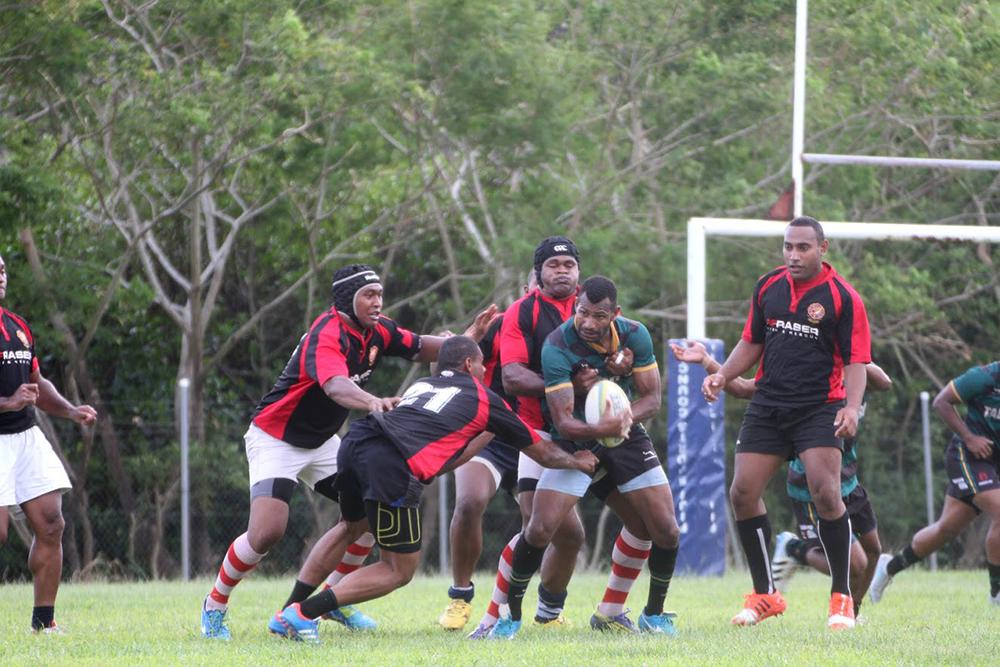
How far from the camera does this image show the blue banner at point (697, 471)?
583 inches

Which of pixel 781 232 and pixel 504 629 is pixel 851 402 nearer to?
pixel 504 629

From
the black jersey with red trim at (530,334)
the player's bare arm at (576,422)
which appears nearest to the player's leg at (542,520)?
the player's bare arm at (576,422)

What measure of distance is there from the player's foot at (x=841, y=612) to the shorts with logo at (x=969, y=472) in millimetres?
2707

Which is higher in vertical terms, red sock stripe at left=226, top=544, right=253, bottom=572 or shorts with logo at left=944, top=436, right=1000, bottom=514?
shorts with logo at left=944, top=436, right=1000, bottom=514

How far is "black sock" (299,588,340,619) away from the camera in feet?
25.3

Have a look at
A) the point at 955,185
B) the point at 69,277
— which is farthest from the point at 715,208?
the point at 69,277

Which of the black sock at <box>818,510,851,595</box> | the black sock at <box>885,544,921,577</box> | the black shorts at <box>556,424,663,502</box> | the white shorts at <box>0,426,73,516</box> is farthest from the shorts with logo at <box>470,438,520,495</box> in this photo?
the black sock at <box>885,544,921,577</box>

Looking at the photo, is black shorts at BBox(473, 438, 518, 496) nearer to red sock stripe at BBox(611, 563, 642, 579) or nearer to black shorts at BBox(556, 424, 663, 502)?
black shorts at BBox(556, 424, 663, 502)

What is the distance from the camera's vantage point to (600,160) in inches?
769

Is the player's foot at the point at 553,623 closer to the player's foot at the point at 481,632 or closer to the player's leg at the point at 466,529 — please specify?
the player's leg at the point at 466,529

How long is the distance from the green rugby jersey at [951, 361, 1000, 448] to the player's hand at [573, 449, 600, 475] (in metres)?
3.73

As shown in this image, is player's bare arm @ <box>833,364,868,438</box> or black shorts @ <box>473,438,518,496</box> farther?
black shorts @ <box>473,438,518,496</box>

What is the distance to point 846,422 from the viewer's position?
8.09 meters

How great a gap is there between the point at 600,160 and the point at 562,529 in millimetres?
11585
